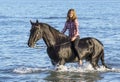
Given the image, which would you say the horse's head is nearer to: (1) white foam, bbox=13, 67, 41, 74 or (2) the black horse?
(2) the black horse

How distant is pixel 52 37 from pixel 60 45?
393mm

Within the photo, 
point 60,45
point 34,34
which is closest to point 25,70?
point 60,45

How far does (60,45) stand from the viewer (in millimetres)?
15336

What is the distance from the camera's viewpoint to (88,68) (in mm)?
16453

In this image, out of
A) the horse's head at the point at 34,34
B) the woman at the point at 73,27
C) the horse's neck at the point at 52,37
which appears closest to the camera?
the horse's head at the point at 34,34

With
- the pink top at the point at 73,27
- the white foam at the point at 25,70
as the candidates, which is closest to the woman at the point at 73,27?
the pink top at the point at 73,27

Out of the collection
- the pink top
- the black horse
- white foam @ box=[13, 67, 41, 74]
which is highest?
the pink top

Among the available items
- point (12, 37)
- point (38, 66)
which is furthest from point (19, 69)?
point (12, 37)

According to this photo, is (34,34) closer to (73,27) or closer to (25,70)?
(73,27)

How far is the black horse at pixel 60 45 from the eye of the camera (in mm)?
14856

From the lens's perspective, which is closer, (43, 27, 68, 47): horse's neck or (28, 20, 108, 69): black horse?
(28, 20, 108, 69): black horse

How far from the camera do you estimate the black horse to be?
14856 mm

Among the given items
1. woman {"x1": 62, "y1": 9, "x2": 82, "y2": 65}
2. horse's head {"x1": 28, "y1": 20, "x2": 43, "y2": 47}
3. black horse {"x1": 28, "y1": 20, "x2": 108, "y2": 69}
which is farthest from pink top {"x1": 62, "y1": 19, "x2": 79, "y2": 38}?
horse's head {"x1": 28, "y1": 20, "x2": 43, "y2": 47}

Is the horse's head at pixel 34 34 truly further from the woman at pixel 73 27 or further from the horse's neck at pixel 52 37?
the woman at pixel 73 27
